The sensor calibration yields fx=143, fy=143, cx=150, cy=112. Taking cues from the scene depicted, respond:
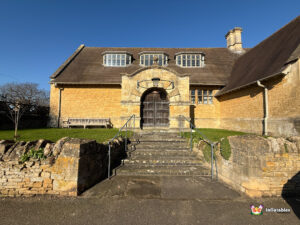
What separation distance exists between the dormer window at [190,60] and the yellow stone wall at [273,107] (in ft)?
17.7

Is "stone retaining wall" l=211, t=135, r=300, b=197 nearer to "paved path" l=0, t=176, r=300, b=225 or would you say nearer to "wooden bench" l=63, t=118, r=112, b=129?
"paved path" l=0, t=176, r=300, b=225

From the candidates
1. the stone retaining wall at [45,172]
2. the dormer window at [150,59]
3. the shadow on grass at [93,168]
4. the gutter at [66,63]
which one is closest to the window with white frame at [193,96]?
the dormer window at [150,59]

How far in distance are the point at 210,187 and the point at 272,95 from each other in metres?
8.91

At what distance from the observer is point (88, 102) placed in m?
14.0

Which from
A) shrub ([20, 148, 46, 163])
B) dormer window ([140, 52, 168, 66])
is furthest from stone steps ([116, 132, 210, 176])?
dormer window ([140, 52, 168, 66])

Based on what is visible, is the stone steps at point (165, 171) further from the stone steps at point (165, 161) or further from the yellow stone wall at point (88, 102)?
the yellow stone wall at point (88, 102)

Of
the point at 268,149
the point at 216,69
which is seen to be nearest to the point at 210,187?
the point at 268,149

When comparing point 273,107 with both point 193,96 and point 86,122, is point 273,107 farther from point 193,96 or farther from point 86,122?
point 86,122

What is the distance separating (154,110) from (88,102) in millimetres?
7193

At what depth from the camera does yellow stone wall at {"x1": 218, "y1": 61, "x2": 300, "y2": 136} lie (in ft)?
26.3

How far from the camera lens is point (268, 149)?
357cm

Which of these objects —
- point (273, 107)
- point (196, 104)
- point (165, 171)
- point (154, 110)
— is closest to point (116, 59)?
point (154, 110)

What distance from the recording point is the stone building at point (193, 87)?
9.10 meters

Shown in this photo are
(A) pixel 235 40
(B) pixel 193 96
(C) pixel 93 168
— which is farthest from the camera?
(A) pixel 235 40
